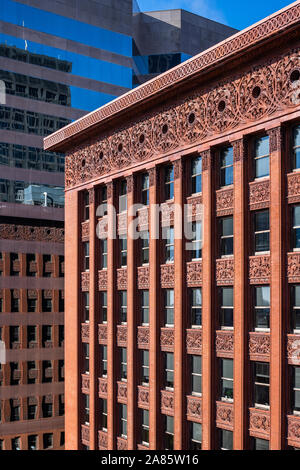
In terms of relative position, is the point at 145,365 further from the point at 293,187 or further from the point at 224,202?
the point at 293,187

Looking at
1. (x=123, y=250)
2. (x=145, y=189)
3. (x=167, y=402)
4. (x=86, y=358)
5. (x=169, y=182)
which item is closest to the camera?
(x=167, y=402)

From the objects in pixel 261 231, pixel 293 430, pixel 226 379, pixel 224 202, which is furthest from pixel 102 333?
pixel 293 430

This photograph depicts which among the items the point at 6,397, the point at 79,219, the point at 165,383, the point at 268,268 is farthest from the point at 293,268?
the point at 6,397

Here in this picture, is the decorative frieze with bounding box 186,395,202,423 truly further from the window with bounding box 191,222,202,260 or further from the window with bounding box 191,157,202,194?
the window with bounding box 191,157,202,194

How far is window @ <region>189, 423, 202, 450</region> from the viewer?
2515cm

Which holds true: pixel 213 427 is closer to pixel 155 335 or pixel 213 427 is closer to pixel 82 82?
pixel 155 335

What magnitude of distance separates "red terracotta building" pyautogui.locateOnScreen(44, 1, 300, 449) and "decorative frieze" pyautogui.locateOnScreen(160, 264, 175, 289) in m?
0.07

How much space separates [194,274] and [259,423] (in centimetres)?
641

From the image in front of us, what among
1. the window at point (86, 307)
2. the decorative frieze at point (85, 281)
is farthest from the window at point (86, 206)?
the window at point (86, 307)

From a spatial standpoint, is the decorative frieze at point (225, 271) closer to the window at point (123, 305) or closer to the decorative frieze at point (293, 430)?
the decorative frieze at point (293, 430)

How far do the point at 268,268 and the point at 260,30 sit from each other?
8206 millimetres

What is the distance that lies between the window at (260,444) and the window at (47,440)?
84.7ft

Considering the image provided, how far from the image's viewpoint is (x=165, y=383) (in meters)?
27.3

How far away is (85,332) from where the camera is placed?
33688 mm
